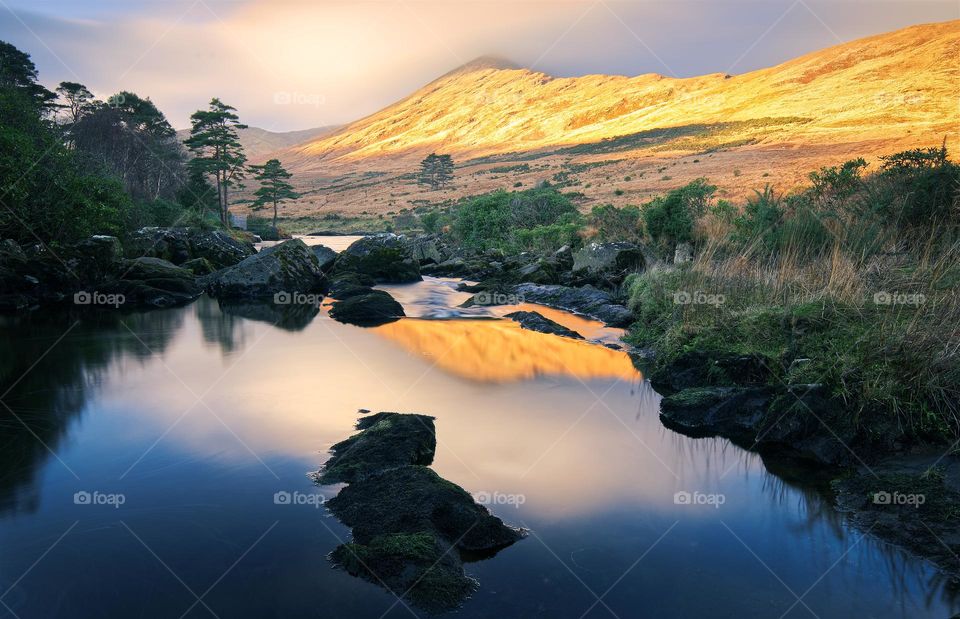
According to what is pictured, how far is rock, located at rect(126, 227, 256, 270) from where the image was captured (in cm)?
2799

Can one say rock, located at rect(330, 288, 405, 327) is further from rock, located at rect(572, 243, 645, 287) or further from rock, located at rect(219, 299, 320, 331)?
rock, located at rect(572, 243, 645, 287)

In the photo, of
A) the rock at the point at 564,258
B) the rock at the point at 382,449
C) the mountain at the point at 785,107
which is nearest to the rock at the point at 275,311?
the rock at the point at 564,258

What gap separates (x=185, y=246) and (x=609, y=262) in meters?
20.2

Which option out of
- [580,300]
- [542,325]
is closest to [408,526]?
[542,325]

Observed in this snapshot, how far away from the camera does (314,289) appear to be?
87.0 ft

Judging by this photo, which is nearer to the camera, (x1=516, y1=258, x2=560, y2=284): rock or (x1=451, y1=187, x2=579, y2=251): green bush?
(x1=516, y1=258, x2=560, y2=284): rock

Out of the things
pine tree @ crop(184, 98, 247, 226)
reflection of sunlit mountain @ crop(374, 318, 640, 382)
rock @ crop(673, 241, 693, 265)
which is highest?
pine tree @ crop(184, 98, 247, 226)

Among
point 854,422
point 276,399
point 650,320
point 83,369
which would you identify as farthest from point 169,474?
point 650,320

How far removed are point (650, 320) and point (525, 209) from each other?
72.4 feet

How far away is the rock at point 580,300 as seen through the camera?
1933 centimetres

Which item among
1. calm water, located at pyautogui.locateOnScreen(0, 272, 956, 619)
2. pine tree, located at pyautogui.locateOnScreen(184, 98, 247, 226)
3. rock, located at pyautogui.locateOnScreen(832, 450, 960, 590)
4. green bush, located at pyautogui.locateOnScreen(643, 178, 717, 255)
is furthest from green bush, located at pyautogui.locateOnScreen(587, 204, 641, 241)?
pine tree, located at pyautogui.locateOnScreen(184, 98, 247, 226)

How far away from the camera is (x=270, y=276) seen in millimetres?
25594

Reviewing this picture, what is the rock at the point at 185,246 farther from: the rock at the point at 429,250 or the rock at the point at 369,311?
the rock at the point at 369,311

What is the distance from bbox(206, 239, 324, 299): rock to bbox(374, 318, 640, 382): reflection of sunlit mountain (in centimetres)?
783
